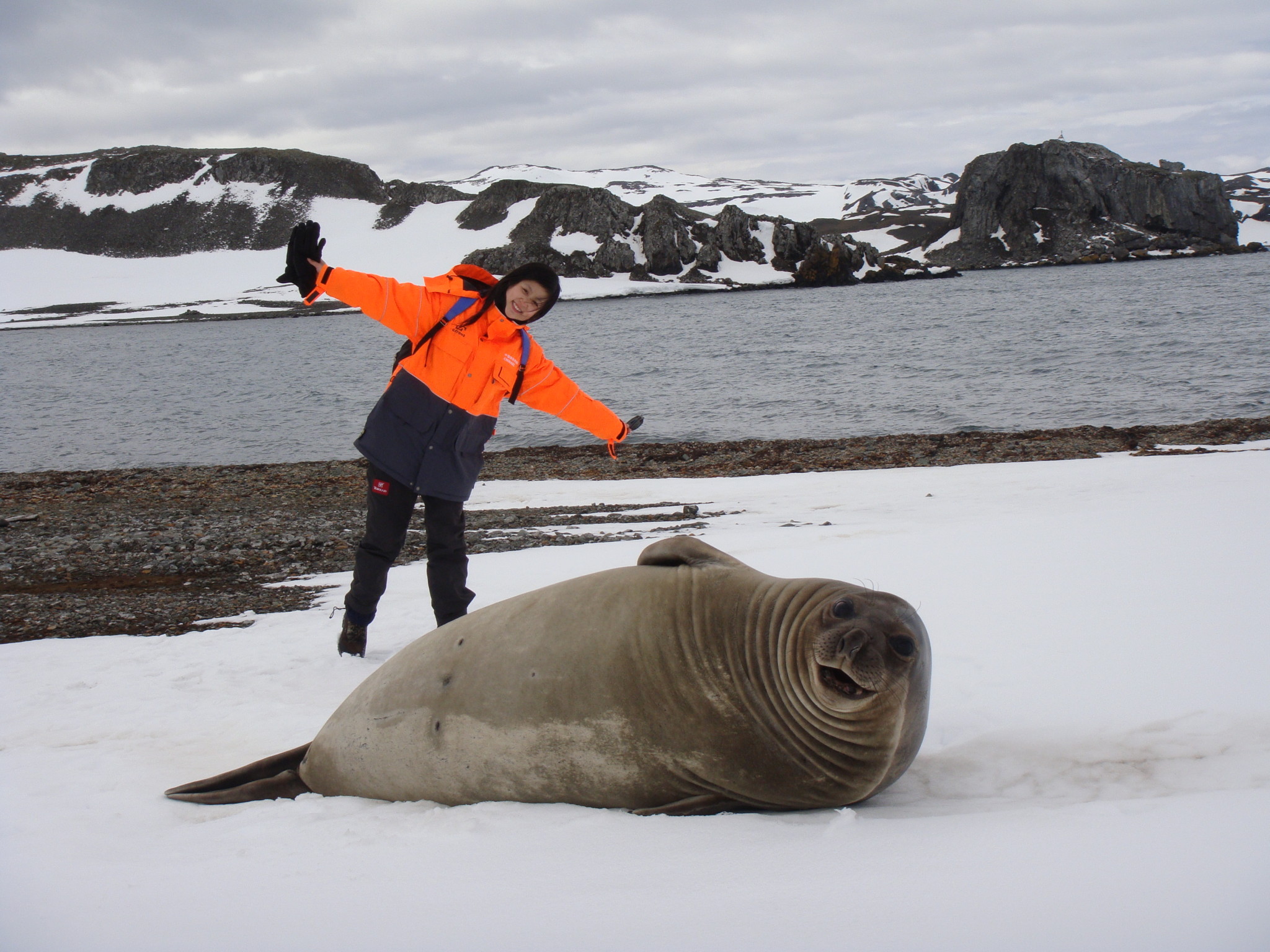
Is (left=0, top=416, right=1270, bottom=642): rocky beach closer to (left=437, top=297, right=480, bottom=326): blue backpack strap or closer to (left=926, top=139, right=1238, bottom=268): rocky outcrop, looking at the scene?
(left=437, top=297, right=480, bottom=326): blue backpack strap

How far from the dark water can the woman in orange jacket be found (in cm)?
1417

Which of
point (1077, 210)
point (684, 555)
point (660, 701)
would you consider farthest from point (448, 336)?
point (1077, 210)

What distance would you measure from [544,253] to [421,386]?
88060 mm

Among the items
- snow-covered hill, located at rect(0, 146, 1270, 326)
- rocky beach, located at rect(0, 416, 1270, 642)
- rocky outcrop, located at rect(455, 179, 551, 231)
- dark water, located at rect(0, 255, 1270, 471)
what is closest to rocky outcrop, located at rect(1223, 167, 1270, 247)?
snow-covered hill, located at rect(0, 146, 1270, 326)

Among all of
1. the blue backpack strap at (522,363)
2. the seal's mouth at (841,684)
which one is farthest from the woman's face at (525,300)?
the seal's mouth at (841,684)

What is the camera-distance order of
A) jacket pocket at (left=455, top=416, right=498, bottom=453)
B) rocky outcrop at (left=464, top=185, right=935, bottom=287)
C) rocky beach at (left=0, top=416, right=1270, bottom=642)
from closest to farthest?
jacket pocket at (left=455, top=416, right=498, bottom=453) < rocky beach at (left=0, top=416, right=1270, bottom=642) < rocky outcrop at (left=464, top=185, right=935, bottom=287)

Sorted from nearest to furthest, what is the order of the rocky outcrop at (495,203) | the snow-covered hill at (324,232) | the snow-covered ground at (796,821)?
the snow-covered ground at (796,821) → the snow-covered hill at (324,232) → the rocky outcrop at (495,203)

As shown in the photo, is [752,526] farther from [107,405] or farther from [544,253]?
[544,253]

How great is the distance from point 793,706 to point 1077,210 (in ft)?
383

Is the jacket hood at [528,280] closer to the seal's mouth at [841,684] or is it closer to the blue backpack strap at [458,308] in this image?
the blue backpack strap at [458,308]

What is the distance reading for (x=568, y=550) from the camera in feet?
24.1

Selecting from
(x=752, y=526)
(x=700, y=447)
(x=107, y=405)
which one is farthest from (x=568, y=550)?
(x=107, y=405)

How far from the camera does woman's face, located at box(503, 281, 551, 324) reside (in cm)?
435

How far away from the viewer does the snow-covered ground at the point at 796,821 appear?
1877 millimetres
